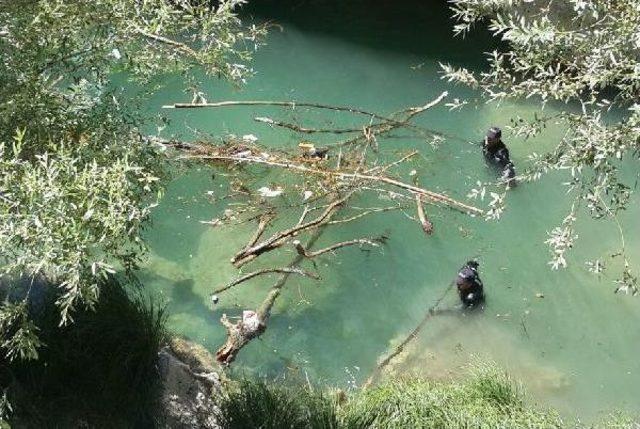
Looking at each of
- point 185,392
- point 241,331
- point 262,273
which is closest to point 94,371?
point 185,392

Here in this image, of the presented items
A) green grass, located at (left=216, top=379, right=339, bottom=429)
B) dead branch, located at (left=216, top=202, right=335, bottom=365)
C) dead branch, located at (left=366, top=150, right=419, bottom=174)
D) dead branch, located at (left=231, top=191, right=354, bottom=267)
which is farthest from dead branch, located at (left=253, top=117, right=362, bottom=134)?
green grass, located at (left=216, top=379, right=339, bottom=429)

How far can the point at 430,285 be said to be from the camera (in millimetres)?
6328

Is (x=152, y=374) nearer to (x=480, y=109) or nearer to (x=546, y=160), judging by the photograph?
(x=546, y=160)

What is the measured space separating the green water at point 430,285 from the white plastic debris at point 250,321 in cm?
23

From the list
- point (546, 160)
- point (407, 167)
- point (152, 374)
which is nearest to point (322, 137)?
point (407, 167)

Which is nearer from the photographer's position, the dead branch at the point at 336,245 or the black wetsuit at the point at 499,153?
the dead branch at the point at 336,245

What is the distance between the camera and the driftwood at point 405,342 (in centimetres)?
571

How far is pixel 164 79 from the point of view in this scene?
823 centimetres

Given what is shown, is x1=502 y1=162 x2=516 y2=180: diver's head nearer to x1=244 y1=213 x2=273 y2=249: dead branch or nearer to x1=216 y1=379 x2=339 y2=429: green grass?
x1=244 y1=213 x2=273 y2=249: dead branch

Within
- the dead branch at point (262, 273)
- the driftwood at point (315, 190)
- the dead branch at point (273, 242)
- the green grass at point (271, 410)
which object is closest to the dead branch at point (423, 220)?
the driftwood at point (315, 190)

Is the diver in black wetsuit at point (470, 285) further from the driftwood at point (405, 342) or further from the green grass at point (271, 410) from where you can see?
the green grass at point (271, 410)

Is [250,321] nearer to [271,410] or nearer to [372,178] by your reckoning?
[271,410]

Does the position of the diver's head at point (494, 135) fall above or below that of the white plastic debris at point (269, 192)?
above

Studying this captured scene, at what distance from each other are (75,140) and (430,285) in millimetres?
3503
